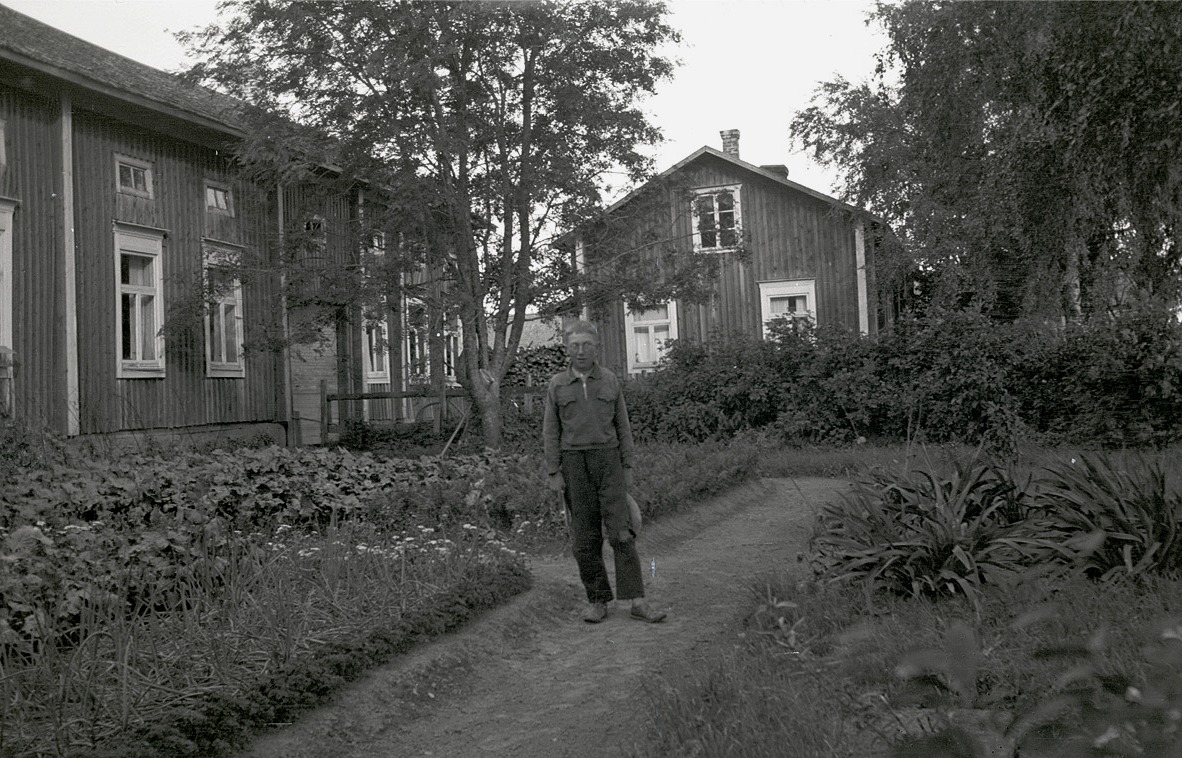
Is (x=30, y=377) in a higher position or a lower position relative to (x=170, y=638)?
higher

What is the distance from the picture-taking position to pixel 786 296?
28078mm

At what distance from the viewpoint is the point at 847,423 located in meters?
19.7

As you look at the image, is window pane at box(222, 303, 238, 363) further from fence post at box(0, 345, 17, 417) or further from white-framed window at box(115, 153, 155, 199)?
fence post at box(0, 345, 17, 417)

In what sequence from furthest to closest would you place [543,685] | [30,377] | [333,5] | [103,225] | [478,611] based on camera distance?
[333,5] → [103,225] → [30,377] → [478,611] → [543,685]

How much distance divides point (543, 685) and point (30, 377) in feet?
38.1

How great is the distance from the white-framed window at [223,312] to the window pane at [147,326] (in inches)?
33.5

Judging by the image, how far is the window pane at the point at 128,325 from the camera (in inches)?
656

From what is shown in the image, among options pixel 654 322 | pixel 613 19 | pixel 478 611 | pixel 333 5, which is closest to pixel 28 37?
pixel 333 5

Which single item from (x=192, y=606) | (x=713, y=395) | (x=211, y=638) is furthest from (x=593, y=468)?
(x=713, y=395)

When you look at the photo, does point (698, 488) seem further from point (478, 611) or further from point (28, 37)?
point (28, 37)

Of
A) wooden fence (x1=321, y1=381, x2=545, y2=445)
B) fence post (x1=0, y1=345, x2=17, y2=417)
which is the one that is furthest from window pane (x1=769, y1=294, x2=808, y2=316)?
fence post (x1=0, y1=345, x2=17, y2=417)

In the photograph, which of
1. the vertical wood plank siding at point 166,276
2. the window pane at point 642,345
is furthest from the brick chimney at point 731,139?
the vertical wood plank siding at point 166,276

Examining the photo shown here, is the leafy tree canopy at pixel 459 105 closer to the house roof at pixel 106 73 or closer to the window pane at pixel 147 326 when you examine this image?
the house roof at pixel 106 73

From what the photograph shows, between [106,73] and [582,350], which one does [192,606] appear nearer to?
[582,350]
